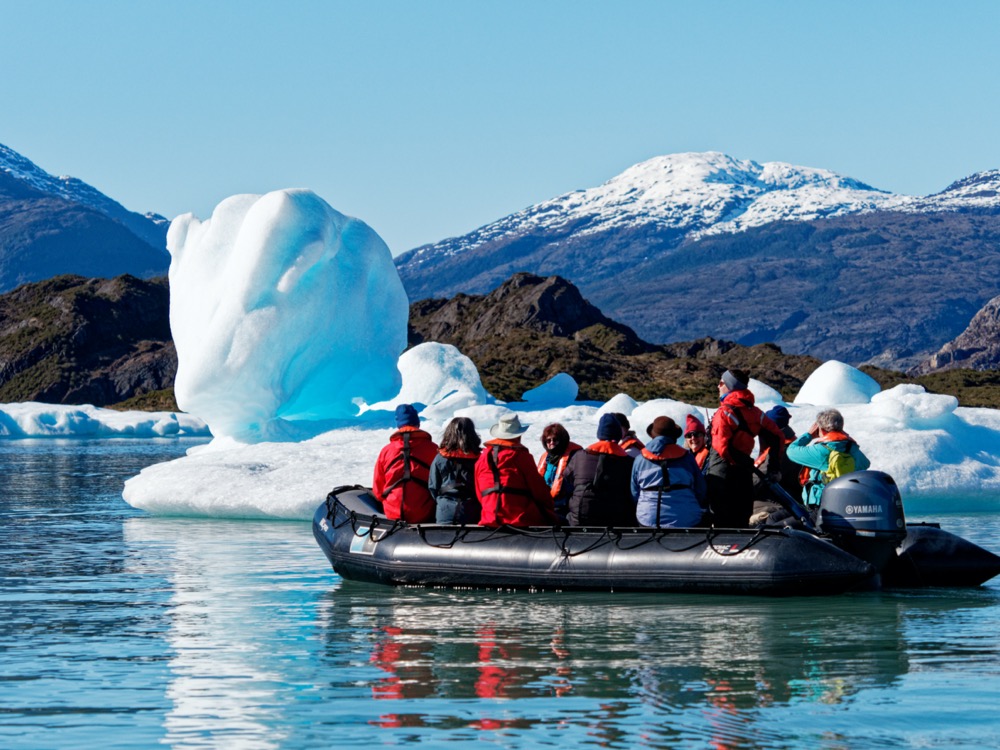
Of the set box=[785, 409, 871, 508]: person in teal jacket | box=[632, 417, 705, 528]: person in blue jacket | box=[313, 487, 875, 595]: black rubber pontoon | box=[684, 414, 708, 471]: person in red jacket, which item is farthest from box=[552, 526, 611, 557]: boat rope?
box=[785, 409, 871, 508]: person in teal jacket

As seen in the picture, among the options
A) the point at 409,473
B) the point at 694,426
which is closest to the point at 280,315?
the point at 409,473

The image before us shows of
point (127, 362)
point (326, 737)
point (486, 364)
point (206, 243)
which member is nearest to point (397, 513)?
point (326, 737)

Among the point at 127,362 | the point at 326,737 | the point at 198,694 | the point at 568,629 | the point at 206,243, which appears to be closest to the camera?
the point at 326,737

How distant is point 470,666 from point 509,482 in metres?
3.30

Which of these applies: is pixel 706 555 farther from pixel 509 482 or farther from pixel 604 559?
pixel 509 482

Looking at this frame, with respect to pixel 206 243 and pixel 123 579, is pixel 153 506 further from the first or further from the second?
pixel 206 243

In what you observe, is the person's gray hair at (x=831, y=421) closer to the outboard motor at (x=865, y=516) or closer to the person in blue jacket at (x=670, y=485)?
the outboard motor at (x=865, y=516)

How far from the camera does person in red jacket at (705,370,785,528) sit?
39.4 feet

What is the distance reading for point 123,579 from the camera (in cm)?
1367

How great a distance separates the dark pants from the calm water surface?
2.79ft

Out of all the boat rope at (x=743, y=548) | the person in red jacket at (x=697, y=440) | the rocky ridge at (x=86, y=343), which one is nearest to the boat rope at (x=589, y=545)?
the boat rope at (x=743, y=548)

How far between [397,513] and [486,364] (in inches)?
3010

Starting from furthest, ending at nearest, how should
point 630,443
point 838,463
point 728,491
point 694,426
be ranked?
point 630,443 → point 838,463 → point 694,426 → point 728,491

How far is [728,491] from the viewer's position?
1208 centimetres
